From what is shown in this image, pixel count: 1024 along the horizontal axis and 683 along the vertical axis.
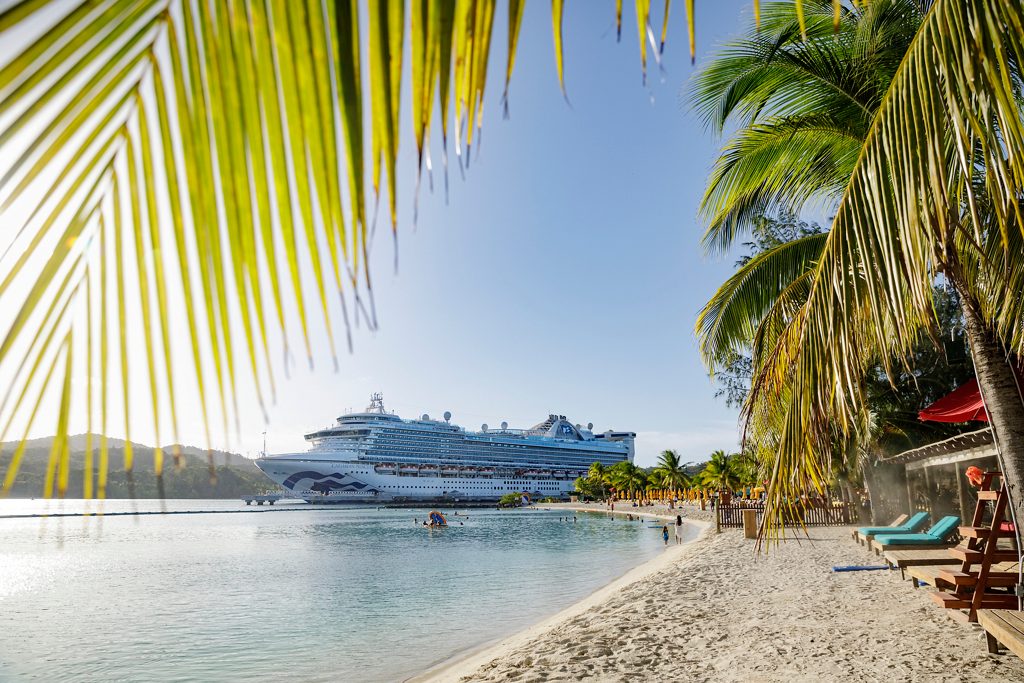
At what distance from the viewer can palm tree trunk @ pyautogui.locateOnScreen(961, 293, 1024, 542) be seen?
120 inches

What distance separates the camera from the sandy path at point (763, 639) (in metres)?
4.70

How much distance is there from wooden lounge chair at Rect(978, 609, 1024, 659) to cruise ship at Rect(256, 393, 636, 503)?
203 feet

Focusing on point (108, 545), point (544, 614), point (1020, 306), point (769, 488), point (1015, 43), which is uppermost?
point (1015, 43)

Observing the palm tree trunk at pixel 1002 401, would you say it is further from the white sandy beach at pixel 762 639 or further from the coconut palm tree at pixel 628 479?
the coconut palm tree at pixel 628 479

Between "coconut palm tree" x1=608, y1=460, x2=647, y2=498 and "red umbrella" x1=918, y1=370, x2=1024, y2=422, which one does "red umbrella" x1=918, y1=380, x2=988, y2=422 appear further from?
"coconut palm tree" x1=608, y1=460, x2=647, y2=498

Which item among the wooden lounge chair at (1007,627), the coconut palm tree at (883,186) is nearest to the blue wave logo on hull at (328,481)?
the coconut palm tree at (883,186)

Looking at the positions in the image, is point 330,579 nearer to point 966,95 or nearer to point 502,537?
point 502,537

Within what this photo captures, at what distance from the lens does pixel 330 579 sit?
19.3 metres

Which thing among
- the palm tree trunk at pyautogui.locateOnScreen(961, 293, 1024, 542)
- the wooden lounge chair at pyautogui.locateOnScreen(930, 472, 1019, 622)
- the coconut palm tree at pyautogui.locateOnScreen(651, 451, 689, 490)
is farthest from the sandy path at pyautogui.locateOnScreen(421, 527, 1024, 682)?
the coconut palm tree at pyautogui.locateOnScreen(651, 451, 689, 490)

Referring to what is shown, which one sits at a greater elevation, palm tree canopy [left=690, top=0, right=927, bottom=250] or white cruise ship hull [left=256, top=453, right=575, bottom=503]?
palm tree canopy [left=690, top=0, right=927, bottom=250]

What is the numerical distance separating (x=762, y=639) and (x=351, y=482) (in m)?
60.7

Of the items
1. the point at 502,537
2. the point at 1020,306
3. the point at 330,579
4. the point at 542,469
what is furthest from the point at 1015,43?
the point at 542,469

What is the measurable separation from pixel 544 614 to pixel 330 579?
9.24 m

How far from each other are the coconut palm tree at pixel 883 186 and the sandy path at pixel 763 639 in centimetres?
196
